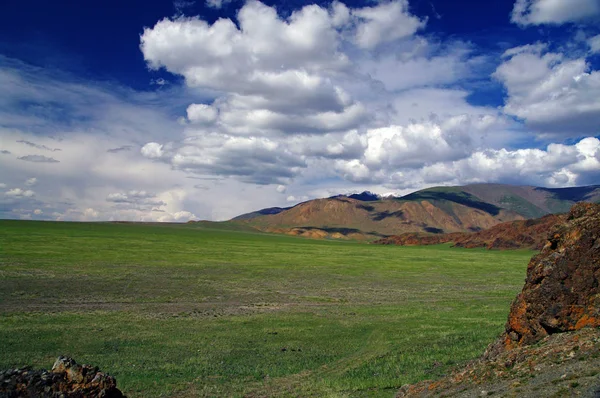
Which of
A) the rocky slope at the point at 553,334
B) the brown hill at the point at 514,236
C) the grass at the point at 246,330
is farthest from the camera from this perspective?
the brown hill at the point at 514,236

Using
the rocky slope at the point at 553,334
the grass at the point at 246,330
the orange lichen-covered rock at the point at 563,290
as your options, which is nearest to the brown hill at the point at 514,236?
the grass at the point at 246,330

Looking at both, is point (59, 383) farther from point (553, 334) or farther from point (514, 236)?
point (514, 236)

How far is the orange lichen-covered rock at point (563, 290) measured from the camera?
36.7ft

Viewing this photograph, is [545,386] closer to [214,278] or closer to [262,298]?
[262,298]

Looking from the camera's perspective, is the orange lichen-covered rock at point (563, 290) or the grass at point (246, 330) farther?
the grass at point (246, 330)

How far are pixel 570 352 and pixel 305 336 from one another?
15578 millimetres

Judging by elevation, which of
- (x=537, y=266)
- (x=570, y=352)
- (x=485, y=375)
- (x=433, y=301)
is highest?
(x=537, y=266)

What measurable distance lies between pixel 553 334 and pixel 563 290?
128 cm

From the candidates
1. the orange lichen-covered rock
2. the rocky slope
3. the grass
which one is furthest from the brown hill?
the rocky slope

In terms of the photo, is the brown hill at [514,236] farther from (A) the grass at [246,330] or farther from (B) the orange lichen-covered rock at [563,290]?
(B) the orange lichen-covered rock at [563,290]

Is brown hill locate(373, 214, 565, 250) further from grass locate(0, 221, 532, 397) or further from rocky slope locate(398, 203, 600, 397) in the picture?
rocky slope locate(398, 203, 600, 397)

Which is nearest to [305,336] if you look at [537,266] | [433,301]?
[537,266]

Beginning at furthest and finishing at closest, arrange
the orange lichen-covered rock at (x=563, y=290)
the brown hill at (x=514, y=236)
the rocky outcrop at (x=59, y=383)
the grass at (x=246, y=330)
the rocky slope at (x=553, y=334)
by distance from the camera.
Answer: the brown hill at (x=514, y=236) → the grass at (x=246, y=330) → the orange lichen-covered rock at (x=563, y=290) → the rocky slope at (x=553, y=334) → the rocky outcrop at (x=59, y=383)

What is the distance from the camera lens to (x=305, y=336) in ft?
75.5
